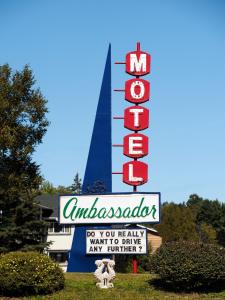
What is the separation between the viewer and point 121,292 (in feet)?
68.2

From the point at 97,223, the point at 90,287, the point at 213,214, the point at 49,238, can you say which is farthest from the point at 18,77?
the point at 213,214

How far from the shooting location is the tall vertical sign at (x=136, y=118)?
29281 mm

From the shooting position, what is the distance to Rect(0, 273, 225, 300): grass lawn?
20.0 meters

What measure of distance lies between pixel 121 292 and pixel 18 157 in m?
13.4

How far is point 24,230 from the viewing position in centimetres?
3328

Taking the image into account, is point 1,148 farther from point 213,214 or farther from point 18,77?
point 213,214

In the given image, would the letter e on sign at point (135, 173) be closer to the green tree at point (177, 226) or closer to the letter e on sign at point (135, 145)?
the letter e on sign at point (135, 145)

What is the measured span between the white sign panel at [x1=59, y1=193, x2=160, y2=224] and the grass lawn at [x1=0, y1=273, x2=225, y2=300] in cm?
422

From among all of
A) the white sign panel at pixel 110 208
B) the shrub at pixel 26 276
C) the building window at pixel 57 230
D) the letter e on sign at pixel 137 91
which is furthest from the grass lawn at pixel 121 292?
the building window at pixel 57 230

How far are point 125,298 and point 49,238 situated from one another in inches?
1235

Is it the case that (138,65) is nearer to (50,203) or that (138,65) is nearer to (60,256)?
(50,203)

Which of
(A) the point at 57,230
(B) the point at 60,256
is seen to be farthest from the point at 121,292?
(B) the point at 60,256

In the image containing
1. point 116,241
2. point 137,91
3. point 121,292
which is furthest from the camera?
point 137,91

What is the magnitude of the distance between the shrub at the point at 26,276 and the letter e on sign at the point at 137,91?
12758 mm
